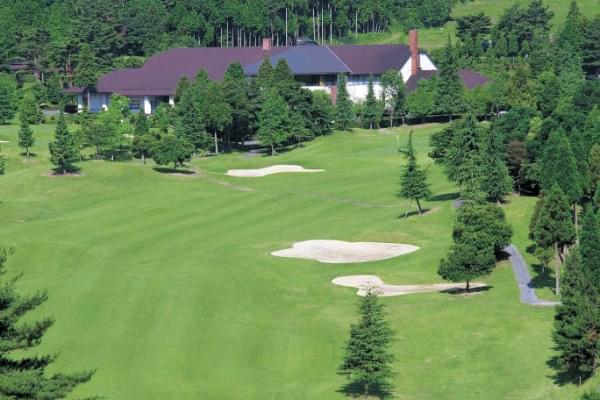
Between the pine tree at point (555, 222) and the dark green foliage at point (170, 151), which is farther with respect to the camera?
the dark green foliage at point (170, 151)

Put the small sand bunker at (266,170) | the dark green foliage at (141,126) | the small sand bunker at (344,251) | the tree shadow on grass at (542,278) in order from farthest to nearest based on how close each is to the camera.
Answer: the dark green foliage at (141,126)
the small sand bunker at (266,170)
the small sand bunker at (344,251)
the tree shadow on grass at (542,278)

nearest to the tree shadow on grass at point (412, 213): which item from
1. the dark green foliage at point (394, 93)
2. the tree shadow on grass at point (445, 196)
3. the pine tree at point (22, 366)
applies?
the tree shadow on grass at point (445, 196)

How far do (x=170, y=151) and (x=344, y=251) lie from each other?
4600 centimetres

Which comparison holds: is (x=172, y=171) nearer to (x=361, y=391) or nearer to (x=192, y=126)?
(x=192, y=126)

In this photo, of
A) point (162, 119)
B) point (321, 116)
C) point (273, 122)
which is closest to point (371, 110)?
point (321, 116)

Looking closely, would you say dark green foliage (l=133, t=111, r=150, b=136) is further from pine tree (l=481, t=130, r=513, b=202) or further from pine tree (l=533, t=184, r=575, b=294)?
pine tree (l=533, t=184, r=575, b=294)

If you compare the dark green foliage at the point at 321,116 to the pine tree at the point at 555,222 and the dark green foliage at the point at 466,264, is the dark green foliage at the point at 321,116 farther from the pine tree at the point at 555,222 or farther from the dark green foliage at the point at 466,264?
the pine tree at the point at 555,222

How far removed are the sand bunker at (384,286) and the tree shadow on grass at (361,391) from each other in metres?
18.6

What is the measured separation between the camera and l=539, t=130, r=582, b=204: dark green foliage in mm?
99812

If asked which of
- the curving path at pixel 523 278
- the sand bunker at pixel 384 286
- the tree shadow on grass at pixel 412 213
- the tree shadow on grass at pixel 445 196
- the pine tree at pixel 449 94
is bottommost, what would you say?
the sand bunker at pixel 384 286

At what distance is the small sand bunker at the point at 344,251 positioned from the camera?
10356cm

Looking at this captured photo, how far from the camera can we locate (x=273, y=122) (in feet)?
546

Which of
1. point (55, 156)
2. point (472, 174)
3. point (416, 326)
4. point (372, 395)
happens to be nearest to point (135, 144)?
point (55, 156)

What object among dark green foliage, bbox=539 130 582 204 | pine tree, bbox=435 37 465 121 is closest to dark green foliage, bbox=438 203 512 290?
dark green foliage, bbox=539 130 582 204
